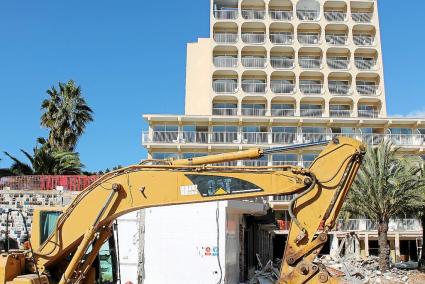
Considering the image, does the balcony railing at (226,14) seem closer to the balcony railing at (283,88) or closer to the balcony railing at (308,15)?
the balcony railing at (308,15)

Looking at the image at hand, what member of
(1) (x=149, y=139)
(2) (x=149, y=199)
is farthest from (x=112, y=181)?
(1) (x=149, y=139)

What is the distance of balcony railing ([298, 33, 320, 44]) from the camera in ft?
214

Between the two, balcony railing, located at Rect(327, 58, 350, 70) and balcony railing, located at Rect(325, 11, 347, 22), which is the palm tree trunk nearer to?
balcony railing, located at Rect(327, 58, 350, 70)

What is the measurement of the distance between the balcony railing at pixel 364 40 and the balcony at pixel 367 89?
532cm

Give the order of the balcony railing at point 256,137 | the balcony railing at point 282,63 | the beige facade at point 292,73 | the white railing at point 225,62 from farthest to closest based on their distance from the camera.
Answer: the balcony railing at point 282,63, the white railing at point 225,62, the beige facade at point 292,73, the balcony railing at point 256,137

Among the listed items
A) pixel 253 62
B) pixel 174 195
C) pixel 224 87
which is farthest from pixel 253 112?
pixel 174 195

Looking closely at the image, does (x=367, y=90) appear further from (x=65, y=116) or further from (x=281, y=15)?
(x=65, y=116)

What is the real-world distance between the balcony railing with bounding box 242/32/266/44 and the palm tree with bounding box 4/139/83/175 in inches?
1313

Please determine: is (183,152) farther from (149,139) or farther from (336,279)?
(336,279)

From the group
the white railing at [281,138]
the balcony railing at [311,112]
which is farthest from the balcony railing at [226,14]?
the white railing at [281,138]

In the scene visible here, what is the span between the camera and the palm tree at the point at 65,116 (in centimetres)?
4547

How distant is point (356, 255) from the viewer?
43938mm

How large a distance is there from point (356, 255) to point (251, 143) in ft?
58.3

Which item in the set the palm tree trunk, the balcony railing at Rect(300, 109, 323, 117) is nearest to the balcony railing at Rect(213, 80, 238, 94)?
the balcony railing at Rect(300, 109, 323, 117)
